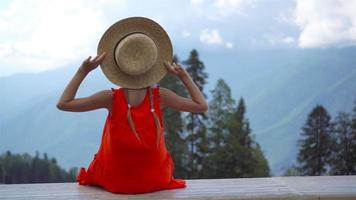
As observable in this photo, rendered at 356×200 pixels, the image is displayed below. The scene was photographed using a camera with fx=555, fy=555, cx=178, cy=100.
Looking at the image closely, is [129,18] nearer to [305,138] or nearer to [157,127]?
[157,127]

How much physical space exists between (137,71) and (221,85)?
19045mm

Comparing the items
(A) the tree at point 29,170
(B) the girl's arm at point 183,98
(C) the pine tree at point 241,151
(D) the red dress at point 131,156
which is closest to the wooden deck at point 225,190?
(D) the red dress at point 131,156

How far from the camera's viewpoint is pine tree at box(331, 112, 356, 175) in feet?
71.8

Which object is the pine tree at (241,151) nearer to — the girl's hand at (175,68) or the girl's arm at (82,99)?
the girl's hand at (175,68)

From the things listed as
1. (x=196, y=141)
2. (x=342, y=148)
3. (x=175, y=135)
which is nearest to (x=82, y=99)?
(x=175, y=135)

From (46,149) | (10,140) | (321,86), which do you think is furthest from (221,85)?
(321,86)

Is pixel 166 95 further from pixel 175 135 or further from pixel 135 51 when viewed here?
pixel 175 135

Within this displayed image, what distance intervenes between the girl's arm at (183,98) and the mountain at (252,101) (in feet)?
125

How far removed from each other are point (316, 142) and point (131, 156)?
19574 millimetres

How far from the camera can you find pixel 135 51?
3.38 m

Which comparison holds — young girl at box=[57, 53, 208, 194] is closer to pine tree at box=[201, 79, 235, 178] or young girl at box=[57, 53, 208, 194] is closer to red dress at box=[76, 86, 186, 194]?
red dress at box=[76, 86, 186, 194]

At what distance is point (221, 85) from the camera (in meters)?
22.3

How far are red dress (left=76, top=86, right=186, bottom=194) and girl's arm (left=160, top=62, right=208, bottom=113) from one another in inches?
2.6

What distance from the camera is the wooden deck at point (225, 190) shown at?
134 inches
